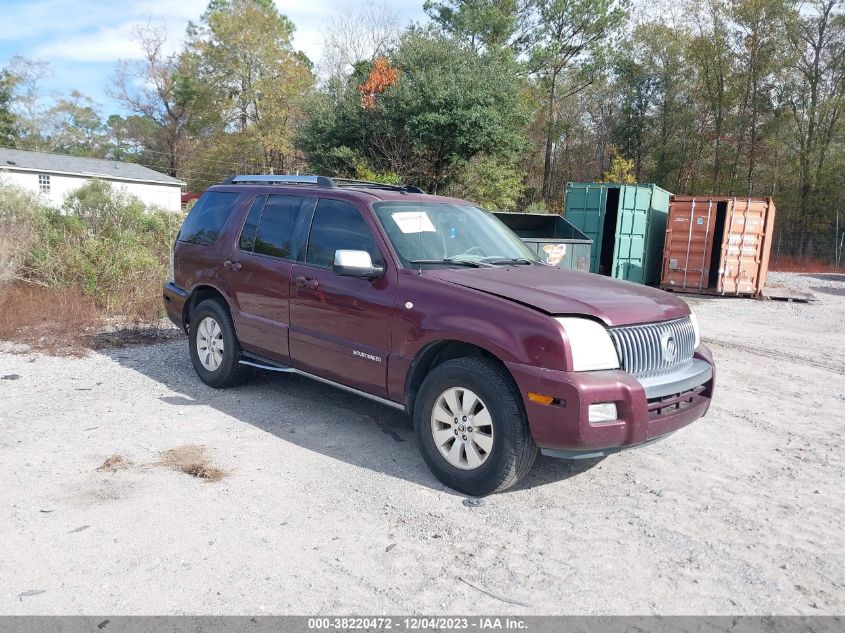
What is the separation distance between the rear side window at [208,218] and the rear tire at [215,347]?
64 cm

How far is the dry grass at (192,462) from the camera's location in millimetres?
4258

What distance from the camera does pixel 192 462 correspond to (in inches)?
175

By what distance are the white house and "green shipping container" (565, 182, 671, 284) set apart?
30.2 metres

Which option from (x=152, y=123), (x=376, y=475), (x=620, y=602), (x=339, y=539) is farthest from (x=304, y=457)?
(x=152, y=123)

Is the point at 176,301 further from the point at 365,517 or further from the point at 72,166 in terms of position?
Answer: the point at 72,166

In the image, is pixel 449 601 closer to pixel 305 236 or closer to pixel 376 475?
pixel 376 475

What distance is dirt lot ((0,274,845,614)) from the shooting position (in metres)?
3.02

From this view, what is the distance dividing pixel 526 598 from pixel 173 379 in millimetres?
4695

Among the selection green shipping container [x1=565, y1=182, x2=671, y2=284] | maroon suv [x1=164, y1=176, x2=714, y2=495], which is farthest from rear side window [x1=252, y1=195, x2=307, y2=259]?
green shipping container [x1=565, y1=182, x2=671, y2=284]

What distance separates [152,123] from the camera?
207 feet

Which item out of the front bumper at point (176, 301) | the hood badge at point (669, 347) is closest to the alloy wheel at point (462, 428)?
the hood badge at point (669, 347)

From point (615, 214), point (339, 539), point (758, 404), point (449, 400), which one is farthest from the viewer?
point (615, 214)

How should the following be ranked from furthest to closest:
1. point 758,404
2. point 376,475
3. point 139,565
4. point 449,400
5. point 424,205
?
point 758,404 → point 424,205 → point 376,475 → point 449,400 → point 139,565

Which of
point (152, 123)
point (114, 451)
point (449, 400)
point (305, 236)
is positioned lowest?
point (114, 451)
